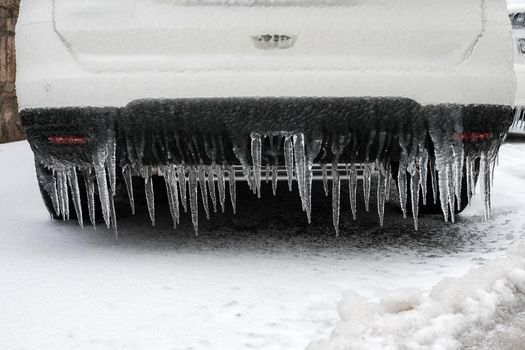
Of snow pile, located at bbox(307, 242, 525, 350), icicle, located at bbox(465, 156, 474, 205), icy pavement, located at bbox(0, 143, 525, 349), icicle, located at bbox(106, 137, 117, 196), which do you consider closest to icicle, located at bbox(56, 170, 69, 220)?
icy pavement, located at bbox(0, 143, 525, 349)

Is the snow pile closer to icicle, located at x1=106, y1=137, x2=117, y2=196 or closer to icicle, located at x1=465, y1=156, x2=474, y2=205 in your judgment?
icicle, located at x1=465, y1=156, x2=474, y2=205

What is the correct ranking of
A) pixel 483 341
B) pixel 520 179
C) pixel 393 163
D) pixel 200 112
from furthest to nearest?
pixel 520 179 → pixel 393 163 → pixel 200 112 → pixel 483 341

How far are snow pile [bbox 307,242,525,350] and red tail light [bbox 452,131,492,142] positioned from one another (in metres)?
0.60

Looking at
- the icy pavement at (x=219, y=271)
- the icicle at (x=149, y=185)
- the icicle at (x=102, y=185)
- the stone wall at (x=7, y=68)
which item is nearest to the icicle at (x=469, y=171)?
the icy pavement at (x=219, y=271)

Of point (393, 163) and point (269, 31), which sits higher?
point (269, 31)

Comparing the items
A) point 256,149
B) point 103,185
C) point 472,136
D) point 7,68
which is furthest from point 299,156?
point 7,68

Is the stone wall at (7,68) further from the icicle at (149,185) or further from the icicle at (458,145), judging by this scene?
the icicle at (458,145)

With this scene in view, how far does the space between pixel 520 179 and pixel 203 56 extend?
12.1 ft

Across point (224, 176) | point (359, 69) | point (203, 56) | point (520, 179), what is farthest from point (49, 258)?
point (520, 179)

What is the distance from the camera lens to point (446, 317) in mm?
1806

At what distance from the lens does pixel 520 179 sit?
543 centimetres

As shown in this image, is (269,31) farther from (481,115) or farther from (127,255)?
(127,255)

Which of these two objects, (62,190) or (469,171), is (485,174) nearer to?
(469,171)

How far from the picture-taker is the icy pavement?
1977 millimetres
